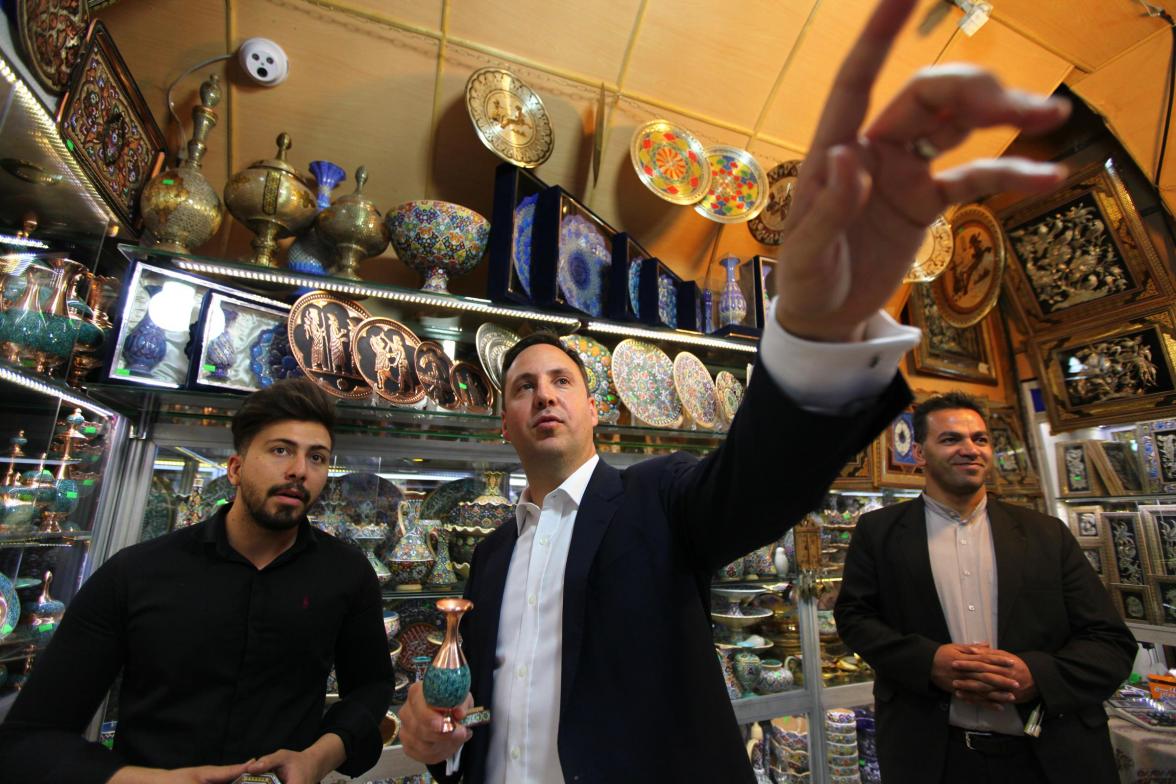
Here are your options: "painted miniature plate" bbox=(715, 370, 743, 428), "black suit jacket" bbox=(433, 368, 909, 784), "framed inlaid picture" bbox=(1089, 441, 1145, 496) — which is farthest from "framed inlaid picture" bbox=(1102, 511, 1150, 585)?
"black suit jacket" bbox=(433, 368, 909, 784)

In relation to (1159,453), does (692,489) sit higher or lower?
lower

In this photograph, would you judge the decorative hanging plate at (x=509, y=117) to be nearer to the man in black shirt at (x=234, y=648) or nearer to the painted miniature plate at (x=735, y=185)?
the painted miniature plate at (x=735, y=185)

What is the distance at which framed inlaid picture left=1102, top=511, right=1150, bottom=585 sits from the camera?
3.89 m

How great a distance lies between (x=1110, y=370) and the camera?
416cm

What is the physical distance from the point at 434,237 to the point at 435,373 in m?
0.61

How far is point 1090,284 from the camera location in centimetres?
423

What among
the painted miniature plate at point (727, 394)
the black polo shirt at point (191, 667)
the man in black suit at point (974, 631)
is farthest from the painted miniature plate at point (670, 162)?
the black polo shirt at point (191, 667)

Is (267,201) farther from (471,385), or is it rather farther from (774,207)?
(774,207)

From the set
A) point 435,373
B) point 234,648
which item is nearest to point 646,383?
point 435,373

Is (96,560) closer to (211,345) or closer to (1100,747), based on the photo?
(211,345)

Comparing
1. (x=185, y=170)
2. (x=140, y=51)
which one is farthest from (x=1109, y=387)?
(x=140, y=51)

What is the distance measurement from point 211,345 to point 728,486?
1.97 metres

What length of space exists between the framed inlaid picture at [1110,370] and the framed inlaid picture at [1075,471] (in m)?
0.16

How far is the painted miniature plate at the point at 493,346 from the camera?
2463 millimetres
